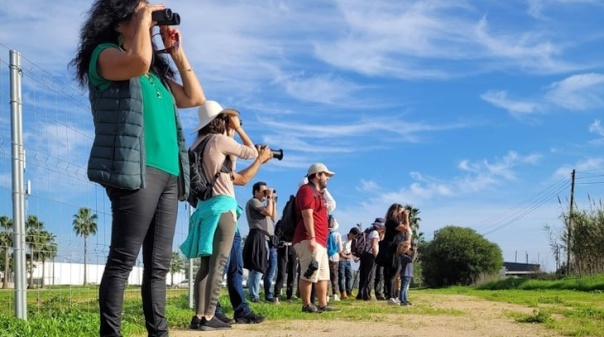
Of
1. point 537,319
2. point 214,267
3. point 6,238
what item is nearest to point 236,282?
point 214,267

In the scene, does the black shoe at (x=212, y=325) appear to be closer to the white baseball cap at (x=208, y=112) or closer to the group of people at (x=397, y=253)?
the white baseball cap at (x=208, y=112)

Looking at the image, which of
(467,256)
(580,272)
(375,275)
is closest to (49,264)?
(375,275)

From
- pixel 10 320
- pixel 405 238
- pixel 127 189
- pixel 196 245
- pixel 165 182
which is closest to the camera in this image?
pixel 127 189

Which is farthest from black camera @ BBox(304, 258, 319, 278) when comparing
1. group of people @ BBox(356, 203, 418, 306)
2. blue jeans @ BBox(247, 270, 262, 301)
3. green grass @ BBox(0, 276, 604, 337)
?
group of people @ BBox(356, 203, 418, 306)

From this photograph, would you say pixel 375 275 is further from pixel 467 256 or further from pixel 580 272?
pixel 467 256

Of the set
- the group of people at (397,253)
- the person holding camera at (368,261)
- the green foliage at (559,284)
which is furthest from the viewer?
the green foliage at (559,284)

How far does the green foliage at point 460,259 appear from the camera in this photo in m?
42.1

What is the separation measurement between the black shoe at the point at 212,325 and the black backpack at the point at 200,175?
111 cm

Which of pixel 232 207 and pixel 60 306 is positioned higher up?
pixel 232 207

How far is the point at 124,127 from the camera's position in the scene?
384cm

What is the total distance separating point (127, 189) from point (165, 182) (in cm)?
29

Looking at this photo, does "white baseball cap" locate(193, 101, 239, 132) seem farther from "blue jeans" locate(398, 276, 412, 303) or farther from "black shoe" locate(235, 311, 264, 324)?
"blue jeans" locate(398, 276, 412, 303)

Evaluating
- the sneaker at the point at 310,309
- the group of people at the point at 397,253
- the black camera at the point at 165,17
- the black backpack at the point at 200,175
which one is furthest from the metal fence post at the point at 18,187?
the group of people at the point at 397,253

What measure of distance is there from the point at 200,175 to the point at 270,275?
6426 mm
